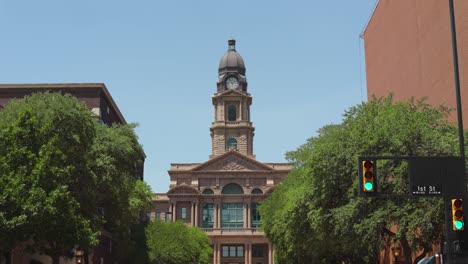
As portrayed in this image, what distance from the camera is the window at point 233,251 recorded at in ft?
422

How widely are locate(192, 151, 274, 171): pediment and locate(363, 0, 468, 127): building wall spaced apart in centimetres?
5137

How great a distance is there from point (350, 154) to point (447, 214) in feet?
61.8

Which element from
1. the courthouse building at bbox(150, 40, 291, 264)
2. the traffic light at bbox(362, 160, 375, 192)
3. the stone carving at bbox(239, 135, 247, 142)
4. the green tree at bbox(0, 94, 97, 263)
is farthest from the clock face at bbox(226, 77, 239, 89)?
the traffic light at bbox(362, 160, 375, 192)

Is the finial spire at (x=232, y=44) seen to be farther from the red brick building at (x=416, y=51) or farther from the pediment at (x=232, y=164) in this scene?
the red brick building at (x=416, y=51)

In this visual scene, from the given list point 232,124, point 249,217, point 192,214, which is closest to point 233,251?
point 249,217

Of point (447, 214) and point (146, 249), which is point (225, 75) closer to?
point (146, 249)

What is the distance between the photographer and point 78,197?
46312mm

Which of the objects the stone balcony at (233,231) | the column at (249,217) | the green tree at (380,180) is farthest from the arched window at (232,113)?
the green tree at (380,180)

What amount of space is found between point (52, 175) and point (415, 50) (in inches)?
1340

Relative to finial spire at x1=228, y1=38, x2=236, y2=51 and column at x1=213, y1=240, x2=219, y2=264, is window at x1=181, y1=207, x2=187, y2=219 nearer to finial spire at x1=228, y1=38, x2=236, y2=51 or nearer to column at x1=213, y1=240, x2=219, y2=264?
column at x1=213, y1=240, x2=219, y2=264

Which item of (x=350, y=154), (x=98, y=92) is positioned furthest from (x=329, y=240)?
(x=98, y=92)

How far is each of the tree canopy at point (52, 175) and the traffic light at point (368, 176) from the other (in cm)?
2326

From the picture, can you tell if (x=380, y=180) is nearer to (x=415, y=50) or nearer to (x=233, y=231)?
(x=415, y=50)

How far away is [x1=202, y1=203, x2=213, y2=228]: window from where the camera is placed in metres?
128
